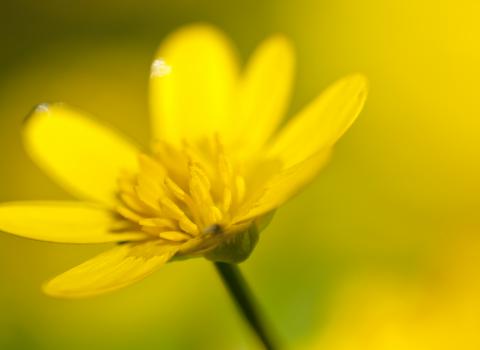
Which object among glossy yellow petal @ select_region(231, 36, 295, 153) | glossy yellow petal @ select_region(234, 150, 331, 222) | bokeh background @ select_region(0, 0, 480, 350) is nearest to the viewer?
glossy yellow petal @ select_region(234, 150, 331, 222)

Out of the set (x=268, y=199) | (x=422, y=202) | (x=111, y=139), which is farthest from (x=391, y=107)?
(x=268, y=199)

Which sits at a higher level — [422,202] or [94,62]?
Result: [94,62]

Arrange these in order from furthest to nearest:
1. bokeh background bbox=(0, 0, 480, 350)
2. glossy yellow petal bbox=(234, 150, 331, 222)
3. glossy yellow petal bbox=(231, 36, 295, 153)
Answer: bokeh background bbox=(0, 0, 480, 350), glossy yellow petal bbox=(231, 36, 295, 153), glossy yellow petal bbox=(234, 150, 331, 222)

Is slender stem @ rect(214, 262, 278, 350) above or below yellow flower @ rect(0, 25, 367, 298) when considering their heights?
below

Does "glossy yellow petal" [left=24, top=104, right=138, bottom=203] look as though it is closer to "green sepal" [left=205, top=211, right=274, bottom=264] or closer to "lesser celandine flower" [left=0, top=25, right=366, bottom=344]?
"lesser celandine flower" [left=0, top=25, right=366, bottom=344]

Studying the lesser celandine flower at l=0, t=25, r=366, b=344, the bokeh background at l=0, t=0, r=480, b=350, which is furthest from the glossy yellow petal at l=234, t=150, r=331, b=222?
the bokeh background at l=0, t=0, r=480, b=350

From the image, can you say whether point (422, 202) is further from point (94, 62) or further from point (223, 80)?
point (94, 62)
